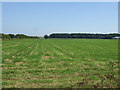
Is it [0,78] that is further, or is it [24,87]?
[0,78]

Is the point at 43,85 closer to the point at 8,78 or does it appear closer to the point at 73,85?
the point at 73,85

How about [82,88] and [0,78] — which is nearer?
[82,88]

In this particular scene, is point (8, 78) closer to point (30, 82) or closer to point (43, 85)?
point (30, 82)

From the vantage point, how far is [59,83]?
7.79 metres

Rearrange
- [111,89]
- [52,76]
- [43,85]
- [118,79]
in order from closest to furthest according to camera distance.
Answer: [111,89] → [43,85] → [118,79] → [52,76]

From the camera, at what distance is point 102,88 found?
7082 millimetres

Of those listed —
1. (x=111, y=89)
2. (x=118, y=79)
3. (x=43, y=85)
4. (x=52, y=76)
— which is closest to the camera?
(x=111, y=89)

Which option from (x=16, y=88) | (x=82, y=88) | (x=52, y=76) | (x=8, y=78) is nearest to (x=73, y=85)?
(x=82, y=88)

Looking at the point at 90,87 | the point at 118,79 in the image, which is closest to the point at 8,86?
the point at 90,87

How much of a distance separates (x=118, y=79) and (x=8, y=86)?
5.49 meters

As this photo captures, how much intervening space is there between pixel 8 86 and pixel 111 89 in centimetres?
449

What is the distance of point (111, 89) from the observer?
6.99 metres

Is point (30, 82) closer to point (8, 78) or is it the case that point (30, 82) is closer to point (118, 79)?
point (8, 78)

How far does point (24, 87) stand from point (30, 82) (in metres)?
0.75
